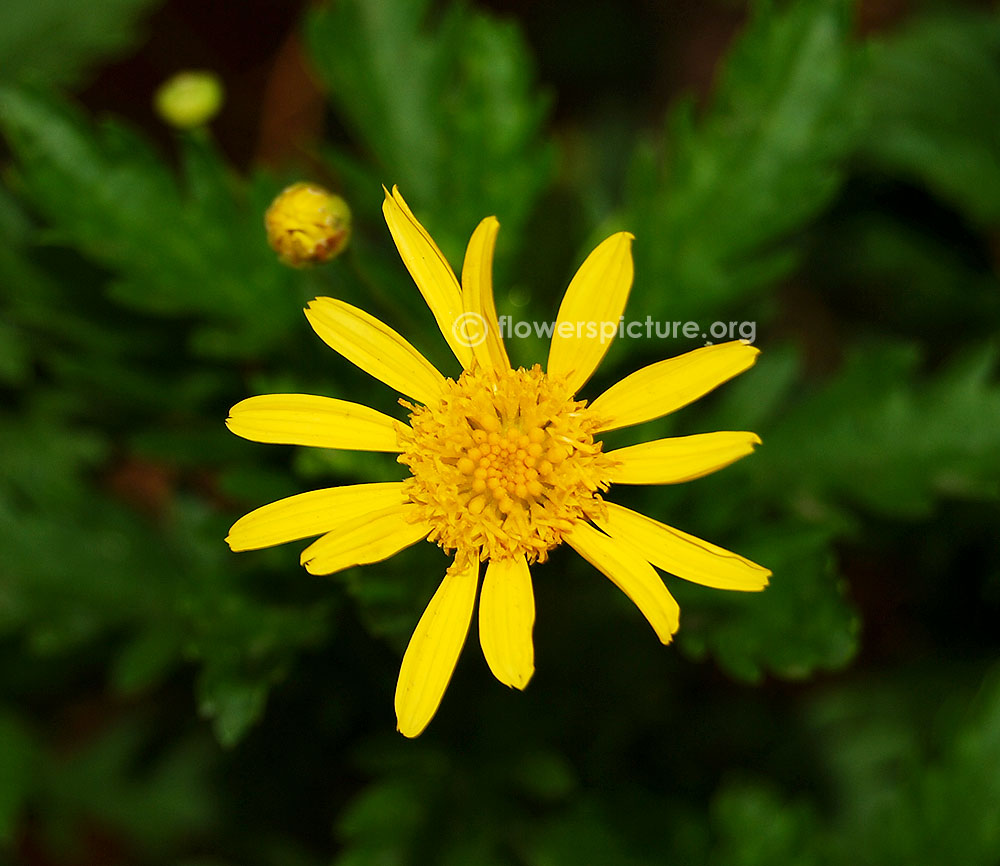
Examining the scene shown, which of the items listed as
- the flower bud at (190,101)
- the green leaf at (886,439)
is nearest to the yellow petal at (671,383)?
the green leaf at (886,439)

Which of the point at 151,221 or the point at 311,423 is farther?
A: the point at 151,221

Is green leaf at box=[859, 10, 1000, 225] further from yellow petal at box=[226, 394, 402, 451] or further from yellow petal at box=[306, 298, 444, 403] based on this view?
yellow petal at box=[226, 394, 402, 451]

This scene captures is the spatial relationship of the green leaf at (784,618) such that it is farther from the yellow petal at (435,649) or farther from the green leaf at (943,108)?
the green leaf at (943,108)

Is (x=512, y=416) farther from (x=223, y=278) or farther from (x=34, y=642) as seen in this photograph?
(x=34, y=642)

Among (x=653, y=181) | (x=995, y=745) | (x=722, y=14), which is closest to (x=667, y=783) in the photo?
(x=995, y=745)

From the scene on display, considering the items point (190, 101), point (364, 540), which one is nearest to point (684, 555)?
point (364, 540)
